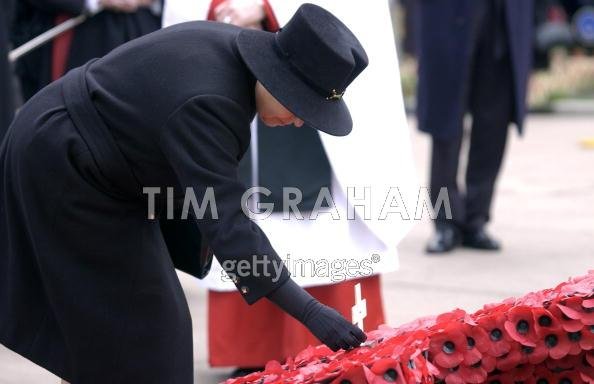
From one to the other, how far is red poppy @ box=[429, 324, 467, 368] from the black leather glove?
0.30m

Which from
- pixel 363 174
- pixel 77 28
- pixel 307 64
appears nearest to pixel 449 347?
pixel 307 64

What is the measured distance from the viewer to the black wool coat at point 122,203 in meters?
2.93

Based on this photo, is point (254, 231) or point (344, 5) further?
point (344, 5)

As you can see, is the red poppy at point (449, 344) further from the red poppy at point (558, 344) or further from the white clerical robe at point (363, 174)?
the white clerical robe at point (363, 174)

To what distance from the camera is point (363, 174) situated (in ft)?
14.4

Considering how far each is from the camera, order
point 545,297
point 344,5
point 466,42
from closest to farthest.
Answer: point 545,297
point 344,5
point 466,42

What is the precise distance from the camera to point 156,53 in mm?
3072

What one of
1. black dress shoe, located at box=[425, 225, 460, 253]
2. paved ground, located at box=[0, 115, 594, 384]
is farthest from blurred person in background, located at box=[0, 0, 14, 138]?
black dress shoe, located at box=[425, 225, 460, 253]

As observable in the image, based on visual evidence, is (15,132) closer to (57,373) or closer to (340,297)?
(57,373)

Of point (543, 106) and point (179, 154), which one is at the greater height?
point (179, 154)

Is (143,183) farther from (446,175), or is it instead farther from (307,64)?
(446,175)

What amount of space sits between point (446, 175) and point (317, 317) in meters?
3.76

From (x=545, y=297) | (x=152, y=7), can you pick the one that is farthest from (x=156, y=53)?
(x=152, y=7)

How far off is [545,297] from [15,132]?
1.48 metres
